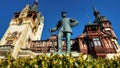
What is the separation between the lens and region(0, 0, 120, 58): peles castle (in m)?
31.9

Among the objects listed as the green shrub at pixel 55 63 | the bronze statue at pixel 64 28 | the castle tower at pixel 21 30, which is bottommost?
the green shrub at pixel 55 63

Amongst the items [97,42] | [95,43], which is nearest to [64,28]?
[95,43]

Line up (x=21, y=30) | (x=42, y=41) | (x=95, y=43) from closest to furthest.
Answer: (x=95, y=43), (x=42, y=41), (x=21, y=30)

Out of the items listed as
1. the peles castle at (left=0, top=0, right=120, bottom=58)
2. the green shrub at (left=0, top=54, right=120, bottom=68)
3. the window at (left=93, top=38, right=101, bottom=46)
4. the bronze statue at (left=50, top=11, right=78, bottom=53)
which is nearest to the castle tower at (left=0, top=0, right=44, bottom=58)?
the peles castle at (left=0, top=0, right=120, bottom=58)

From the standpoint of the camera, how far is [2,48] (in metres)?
31.2

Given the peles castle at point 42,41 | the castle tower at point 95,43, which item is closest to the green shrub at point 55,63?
the peles castle at point 42,41

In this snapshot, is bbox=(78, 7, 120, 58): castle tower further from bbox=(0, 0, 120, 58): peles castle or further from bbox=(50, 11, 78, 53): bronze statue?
bbox=(50, 11, 78, 53): bronze statue

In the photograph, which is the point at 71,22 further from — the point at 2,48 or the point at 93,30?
the point at 93,30

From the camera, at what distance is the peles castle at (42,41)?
105ft

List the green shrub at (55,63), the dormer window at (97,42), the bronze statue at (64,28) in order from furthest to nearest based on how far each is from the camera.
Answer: the dormer window at (97,42), the bronze statue at (64,28), the green shrub at (55,63)

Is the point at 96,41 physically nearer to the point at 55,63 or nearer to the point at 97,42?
the point at 97,42

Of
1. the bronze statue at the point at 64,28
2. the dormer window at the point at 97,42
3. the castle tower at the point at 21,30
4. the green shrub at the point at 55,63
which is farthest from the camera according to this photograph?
the castle tower at the point at 21,30

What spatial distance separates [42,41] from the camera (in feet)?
131

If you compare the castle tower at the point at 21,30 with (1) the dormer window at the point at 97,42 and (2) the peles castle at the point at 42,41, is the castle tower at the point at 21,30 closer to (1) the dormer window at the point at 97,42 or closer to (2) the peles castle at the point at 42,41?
(2) the peles castle at the point at 42,41
